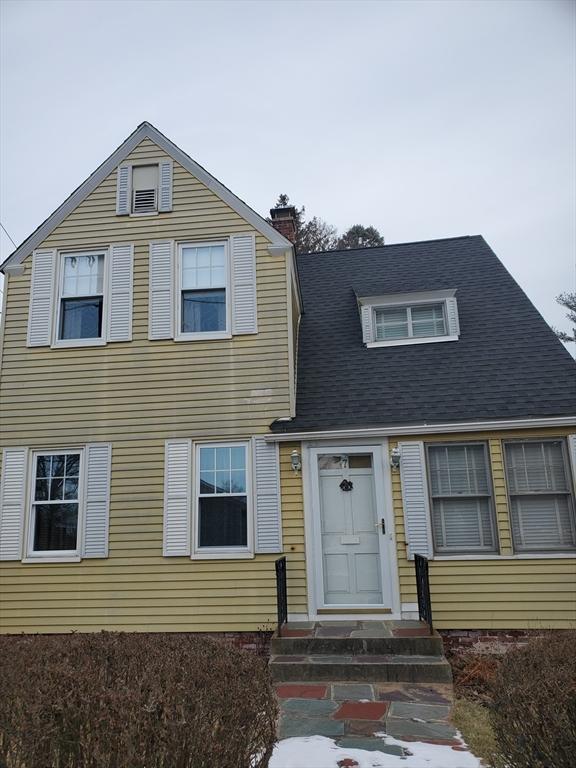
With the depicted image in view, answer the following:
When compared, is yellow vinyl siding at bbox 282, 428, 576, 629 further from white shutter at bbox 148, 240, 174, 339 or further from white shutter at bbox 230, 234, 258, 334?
white shutter at bbox 148, 240, 174, 339

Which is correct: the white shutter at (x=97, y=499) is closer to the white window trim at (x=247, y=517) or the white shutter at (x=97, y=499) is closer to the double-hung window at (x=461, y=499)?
the white window trim at (x=247, y=517)

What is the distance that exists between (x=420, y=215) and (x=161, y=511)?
370 feet

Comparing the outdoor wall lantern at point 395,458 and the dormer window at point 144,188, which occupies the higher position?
the dormer window at point 144,188

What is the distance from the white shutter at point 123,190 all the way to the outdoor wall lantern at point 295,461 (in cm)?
502

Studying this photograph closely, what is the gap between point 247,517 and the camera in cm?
Answer: 768

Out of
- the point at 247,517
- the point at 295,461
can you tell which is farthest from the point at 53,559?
the point at 295,461

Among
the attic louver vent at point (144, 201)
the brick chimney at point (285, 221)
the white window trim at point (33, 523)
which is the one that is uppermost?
the brick chimney at point (285, 221)

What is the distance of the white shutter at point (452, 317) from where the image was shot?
9109 mm

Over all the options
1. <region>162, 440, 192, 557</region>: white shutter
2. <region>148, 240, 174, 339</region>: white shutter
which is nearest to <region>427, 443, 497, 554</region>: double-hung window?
<region>162, 440, 192, 557</region>: white shutter

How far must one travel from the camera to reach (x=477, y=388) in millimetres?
7984

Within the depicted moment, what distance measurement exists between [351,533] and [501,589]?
6.93 feet

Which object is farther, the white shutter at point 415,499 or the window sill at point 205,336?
the window sill at point 205,336

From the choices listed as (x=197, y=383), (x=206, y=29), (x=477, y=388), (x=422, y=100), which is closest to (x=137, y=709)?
(x=197, y=383)

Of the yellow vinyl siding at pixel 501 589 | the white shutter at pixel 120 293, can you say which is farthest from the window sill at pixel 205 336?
the yellow vinyl siding at pixel 501 589
